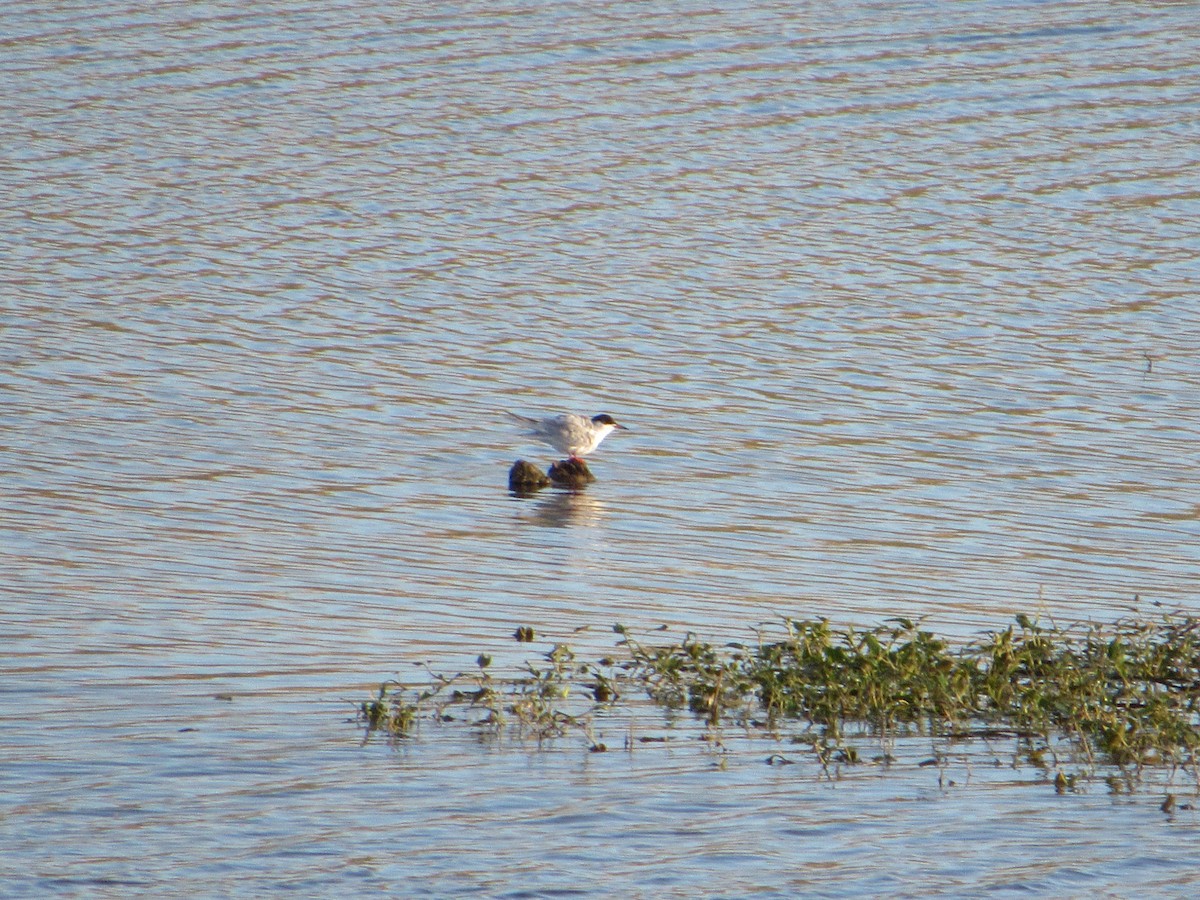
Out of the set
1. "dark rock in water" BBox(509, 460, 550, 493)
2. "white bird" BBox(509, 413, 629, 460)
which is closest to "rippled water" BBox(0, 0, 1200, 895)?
"dark rock in water" BBox(509, 460, 550, 493)

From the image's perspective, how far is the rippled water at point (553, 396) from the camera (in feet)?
23.9

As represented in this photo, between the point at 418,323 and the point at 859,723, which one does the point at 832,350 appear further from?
the point at 859,723

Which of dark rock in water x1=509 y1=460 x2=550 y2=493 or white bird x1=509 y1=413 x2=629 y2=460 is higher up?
white bird x1=509 y1=413 x2=629 y2=460

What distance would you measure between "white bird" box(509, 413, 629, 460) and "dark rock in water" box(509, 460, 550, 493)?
385 mm

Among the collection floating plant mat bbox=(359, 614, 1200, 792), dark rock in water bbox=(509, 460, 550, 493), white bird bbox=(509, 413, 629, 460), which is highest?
white bird bbox=(509, 413, 629, 460)

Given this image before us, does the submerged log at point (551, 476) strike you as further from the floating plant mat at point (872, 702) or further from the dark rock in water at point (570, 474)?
the floating plant mat at point (872, 702)

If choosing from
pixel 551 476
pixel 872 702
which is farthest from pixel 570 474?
pixel 872 702

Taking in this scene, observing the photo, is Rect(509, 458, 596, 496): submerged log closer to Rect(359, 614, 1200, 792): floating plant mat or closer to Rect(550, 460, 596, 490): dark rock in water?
Rect(550, 460, 596, 490): dark rock in water

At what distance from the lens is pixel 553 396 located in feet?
55.8

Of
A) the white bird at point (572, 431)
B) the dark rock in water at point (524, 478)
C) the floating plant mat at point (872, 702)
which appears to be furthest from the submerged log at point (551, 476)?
the floating plant mat at point (872, 702)

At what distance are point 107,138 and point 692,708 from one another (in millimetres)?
20210

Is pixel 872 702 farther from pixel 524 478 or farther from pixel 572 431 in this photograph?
pixel 572 431

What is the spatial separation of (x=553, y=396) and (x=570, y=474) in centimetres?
242

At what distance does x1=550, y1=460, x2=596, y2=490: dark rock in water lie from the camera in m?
14.6
